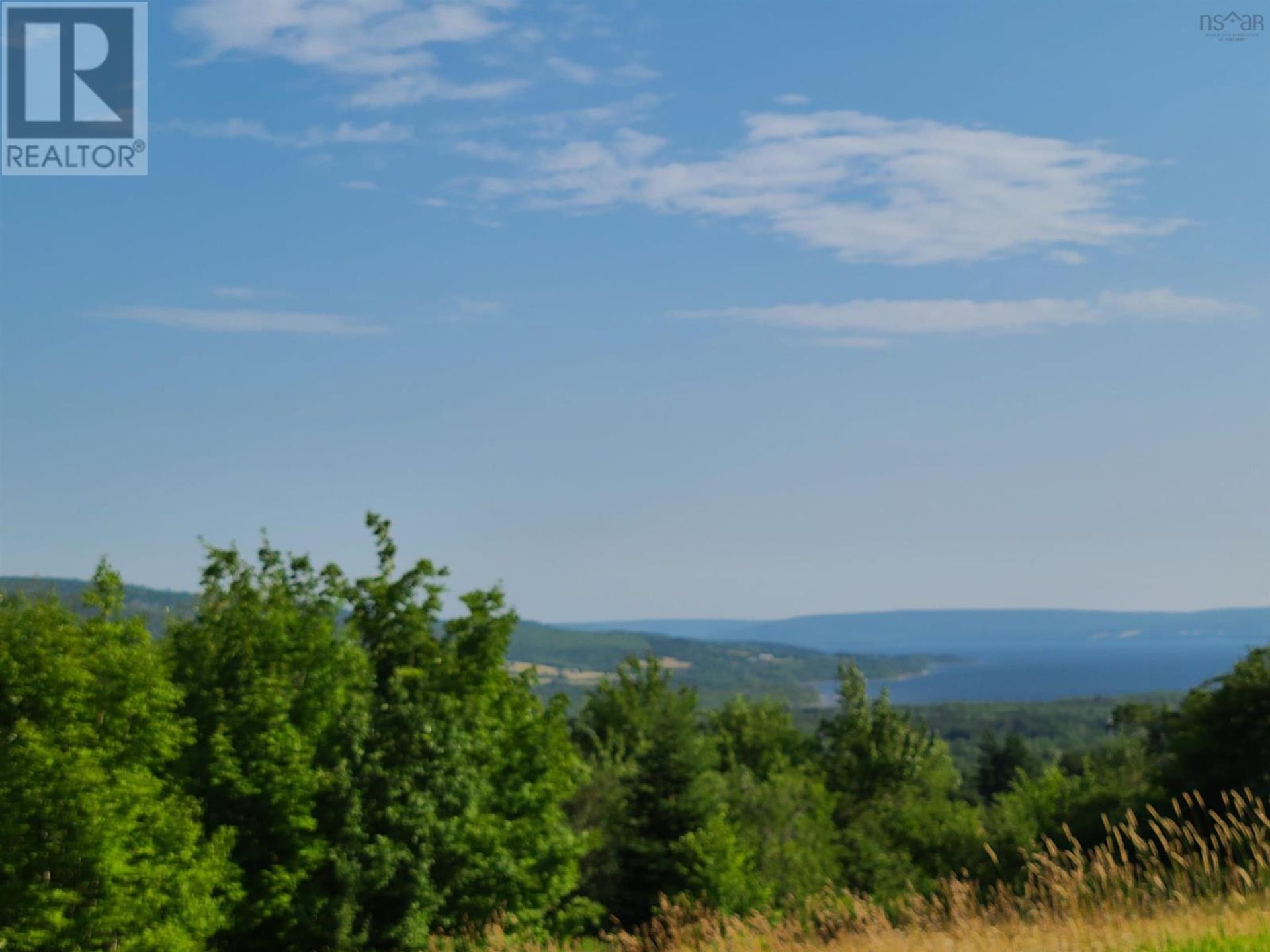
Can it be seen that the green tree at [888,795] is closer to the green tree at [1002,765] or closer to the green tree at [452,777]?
the green tree at [452,777]

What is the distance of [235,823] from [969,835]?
41251mm

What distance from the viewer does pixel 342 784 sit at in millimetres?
33062

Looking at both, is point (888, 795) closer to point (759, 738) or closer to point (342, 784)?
point (759, 738)

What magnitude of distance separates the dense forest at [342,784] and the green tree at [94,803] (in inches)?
2.2

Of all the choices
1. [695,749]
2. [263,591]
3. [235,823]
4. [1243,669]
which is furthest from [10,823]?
[1243,669]

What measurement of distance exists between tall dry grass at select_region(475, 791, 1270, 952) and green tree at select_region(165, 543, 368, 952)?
21486 mm

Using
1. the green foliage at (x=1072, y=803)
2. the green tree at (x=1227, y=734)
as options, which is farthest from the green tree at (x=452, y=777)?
the green tree at (x=1227, y=734)

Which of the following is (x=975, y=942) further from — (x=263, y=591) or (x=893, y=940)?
(x=263, y=591)

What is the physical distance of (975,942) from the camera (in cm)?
883

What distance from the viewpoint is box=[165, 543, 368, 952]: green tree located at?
102 ft

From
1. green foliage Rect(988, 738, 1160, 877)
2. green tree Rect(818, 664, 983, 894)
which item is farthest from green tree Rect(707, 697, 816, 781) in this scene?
green foliage Rect(988, 738, 1160, 877)

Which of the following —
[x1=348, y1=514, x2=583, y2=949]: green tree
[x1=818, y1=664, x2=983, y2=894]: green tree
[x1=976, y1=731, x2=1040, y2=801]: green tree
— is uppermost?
[x1=348, y1=514, x2=583, y2=949]: green tree

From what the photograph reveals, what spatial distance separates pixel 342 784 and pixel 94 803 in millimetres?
8034

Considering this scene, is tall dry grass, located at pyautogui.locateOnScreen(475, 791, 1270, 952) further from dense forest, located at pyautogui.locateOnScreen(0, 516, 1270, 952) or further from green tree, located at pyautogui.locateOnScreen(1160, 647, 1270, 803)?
green tree, located at pyautogui.locateOnScreen(1160, 647, 1270, 803)
